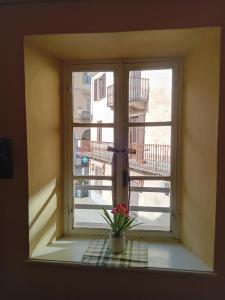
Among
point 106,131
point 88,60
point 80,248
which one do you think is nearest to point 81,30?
point 88,60

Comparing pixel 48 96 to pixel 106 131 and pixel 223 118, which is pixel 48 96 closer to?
pixel 106 131

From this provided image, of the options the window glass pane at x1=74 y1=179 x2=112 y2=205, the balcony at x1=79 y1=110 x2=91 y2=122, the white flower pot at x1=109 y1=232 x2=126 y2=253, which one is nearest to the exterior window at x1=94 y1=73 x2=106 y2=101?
the balcony at x1=79 y1=110 x2=91 y2=122

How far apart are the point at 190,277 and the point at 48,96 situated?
51.8 inches

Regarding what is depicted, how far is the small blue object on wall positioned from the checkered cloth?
65cm

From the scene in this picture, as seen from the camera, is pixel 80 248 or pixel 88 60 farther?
pixel 88 60

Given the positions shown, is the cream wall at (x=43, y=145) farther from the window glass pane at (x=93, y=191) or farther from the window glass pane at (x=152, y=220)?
the window glass pane at (x=152, y=220)

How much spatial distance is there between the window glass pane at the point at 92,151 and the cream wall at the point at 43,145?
0.12 metres

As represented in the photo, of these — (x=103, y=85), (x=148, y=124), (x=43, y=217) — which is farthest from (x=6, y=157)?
(x=148, y=124)

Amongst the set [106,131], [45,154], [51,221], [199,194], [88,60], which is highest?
[88,60]

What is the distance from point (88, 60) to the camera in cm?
169

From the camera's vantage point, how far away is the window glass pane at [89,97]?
1.71 metres

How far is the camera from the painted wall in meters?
1.25

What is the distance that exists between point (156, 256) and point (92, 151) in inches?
30.5

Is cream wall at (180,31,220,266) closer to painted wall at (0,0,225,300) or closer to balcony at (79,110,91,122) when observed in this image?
painted wall at (0,0,225,300)
